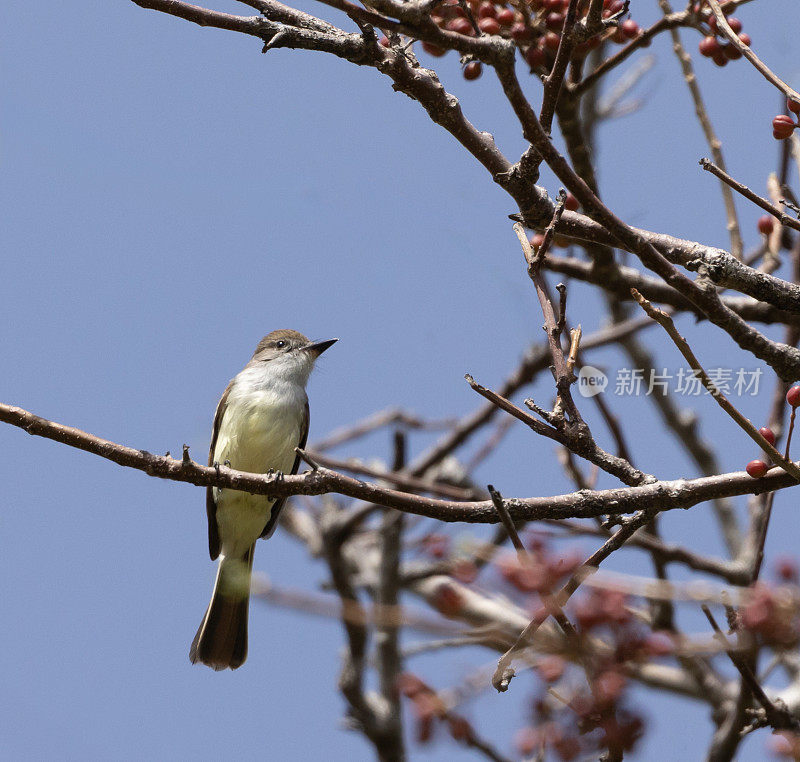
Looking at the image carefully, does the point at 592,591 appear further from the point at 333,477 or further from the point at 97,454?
the point at 97,454

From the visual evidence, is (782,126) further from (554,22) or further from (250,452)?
(250,452)

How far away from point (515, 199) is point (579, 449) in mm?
954

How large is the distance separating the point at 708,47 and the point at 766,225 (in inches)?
35.4

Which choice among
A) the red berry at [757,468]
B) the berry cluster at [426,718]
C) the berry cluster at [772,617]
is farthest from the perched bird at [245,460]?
the berry cluster at [772,617]

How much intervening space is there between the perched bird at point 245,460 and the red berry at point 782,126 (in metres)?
3.84

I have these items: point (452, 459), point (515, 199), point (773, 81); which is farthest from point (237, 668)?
point (773, 81)

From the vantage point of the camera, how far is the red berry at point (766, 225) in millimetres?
4809

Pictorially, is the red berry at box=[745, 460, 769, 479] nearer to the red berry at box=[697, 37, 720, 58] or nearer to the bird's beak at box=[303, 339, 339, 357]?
the red berry at box=[697, 37, 720, 58]

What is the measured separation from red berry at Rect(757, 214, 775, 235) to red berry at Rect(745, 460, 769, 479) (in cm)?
203

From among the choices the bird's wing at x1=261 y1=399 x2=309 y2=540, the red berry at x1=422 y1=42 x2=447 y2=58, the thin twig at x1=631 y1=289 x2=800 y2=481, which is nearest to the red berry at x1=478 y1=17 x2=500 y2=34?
the red berry at x1=422 y1=42 x2=447 y2=58

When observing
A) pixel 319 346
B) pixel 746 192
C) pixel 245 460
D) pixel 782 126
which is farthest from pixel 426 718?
pixel 319 346

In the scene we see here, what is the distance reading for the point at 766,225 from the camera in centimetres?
481

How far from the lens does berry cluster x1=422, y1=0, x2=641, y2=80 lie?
4.02 meters

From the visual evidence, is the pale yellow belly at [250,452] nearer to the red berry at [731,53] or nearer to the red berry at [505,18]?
the red berry at [505,18]
